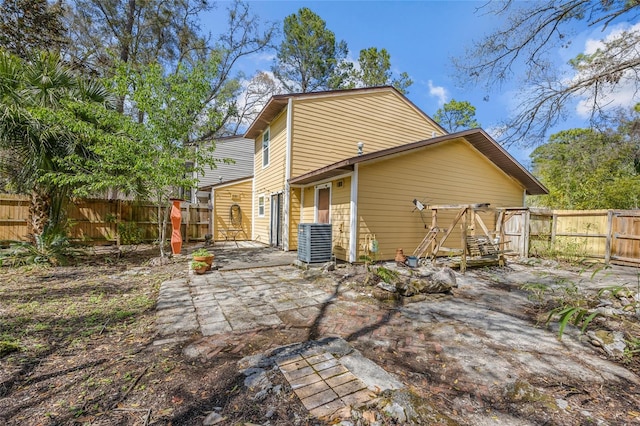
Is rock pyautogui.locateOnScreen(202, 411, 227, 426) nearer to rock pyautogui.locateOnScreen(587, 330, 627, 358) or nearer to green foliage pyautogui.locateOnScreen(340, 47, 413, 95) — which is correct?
rock pyautogui.locateOnScreen(587, 330, 627, 358)

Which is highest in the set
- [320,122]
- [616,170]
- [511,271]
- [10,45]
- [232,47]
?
[232,47]

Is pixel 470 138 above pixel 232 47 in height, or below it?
below

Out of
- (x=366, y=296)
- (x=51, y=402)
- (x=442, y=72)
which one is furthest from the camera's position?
(x=442, y=72)

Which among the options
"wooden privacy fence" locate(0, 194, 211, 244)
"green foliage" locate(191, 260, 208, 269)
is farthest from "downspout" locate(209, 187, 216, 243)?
"green foliage" locate(191, 260, 208, 269)

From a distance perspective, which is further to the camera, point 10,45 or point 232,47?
point 232,47

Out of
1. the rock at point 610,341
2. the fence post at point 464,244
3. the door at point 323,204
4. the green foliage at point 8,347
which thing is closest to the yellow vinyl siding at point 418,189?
the door at point 323,204

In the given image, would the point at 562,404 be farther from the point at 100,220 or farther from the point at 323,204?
the point at 100,220

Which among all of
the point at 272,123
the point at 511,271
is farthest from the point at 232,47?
the point at 511,271

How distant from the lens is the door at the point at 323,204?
8180mm

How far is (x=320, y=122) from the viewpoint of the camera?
9.29 meters

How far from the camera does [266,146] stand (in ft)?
36.2

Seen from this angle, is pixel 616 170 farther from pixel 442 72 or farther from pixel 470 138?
pixel 442 72

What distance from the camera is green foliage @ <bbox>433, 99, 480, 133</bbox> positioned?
74.6 ft

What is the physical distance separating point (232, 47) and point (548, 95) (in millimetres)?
15714
